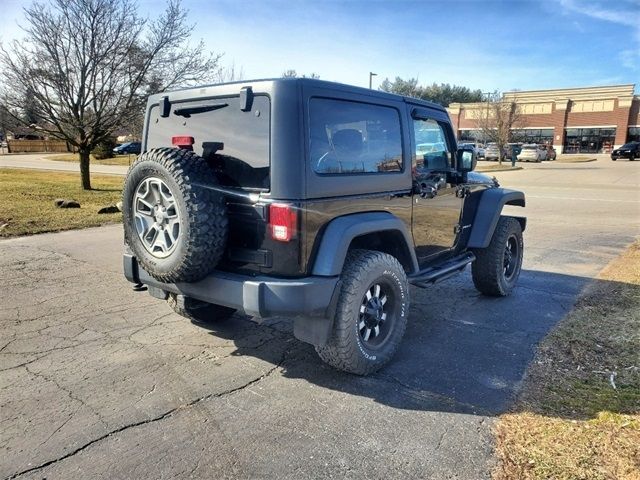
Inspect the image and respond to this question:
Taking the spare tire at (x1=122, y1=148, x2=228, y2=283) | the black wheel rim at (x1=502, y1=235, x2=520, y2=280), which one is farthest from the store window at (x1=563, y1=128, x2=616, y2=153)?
the spare tire at (x1=122, y1=148, x2=228, y2=283)

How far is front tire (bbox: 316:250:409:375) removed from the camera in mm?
3297

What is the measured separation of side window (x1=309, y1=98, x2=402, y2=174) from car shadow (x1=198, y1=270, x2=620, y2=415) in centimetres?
155

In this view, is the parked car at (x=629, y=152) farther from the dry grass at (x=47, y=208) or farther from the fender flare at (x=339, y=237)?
the fender flare at (x=339, y=237)

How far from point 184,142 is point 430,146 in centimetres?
235

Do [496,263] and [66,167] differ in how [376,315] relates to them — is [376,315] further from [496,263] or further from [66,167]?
[66,167]

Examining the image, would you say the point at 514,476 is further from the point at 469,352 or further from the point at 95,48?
the point at 95,48

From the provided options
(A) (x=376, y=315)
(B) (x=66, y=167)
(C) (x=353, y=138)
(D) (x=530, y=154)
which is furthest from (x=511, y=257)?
(D) (x=530, y=154)

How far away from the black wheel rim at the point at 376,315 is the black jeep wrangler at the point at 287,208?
0.04ft

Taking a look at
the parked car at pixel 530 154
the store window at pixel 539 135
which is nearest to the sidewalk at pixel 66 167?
the parked car at pixel 530 154

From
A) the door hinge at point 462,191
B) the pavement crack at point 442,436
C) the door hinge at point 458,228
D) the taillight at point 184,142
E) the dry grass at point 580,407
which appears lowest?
the pavement crack at point 442,436

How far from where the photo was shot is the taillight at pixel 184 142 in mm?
3373

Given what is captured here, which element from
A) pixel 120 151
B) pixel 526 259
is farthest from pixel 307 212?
pixel 120 151

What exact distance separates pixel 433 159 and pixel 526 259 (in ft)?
12.6

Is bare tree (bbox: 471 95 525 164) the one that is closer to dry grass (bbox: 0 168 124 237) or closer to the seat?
dry grass (bbox: 0 168 124 237)
